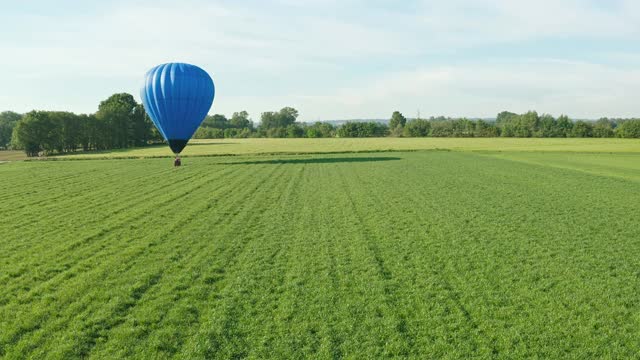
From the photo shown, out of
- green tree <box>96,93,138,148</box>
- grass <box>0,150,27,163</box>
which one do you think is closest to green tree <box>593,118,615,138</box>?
green tree <box>96,93,138,148</box>

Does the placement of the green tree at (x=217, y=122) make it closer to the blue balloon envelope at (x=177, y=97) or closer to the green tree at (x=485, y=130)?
the green tree at (x=485, y=130)

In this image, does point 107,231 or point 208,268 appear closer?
point 208,268

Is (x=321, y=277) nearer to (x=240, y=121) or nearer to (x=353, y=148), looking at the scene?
(x=353, y=148)

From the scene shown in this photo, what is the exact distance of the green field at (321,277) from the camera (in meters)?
8.05

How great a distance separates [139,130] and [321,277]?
319 feet

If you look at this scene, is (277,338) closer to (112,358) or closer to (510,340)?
(112,358)

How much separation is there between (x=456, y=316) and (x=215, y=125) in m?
178

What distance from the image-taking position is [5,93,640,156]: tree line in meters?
79.6

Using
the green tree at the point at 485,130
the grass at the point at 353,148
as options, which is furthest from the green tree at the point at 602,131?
the green tree at the point at 485,130

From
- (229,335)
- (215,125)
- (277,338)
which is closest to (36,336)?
(229,335)

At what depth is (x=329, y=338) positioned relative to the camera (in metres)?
8.14

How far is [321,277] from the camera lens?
11.3 metres

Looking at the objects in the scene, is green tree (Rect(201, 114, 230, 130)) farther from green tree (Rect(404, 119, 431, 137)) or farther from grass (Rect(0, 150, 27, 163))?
grass (Rect(0, 150, 27, 163))

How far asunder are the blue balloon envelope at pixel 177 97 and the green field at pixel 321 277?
1524 centimetres
